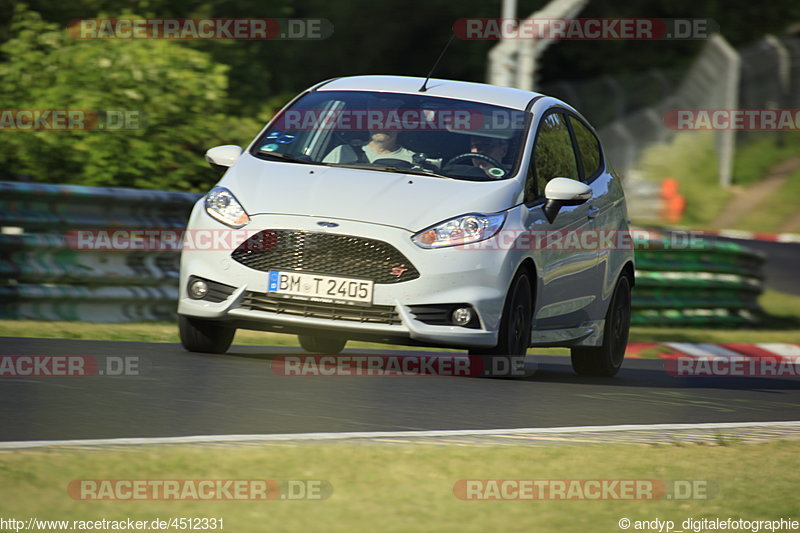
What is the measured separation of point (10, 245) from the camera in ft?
37.9

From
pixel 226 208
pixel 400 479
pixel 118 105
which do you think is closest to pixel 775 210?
pixel 118 105

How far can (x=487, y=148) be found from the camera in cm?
948

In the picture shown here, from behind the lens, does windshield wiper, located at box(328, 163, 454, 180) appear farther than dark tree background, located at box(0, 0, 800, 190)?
No

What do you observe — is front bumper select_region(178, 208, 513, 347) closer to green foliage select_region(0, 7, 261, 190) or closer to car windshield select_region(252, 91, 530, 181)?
car windshield select_region(252, 91, 530, 181)

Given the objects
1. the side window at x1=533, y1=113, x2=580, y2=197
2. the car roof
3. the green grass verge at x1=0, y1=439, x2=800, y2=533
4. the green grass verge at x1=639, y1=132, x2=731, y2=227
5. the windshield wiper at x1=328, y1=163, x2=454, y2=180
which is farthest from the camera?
the green grass verge at x1=639, y1=132, x2=731, y2=227

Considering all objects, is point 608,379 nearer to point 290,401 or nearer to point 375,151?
point 375,151

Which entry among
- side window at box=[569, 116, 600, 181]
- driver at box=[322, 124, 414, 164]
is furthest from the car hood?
side window at box=[569, 116, 600, 181]

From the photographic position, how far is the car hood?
338 inches

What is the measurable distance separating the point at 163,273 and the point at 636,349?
4787mm

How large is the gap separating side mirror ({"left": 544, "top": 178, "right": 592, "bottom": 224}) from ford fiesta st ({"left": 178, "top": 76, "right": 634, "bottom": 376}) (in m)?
0.01

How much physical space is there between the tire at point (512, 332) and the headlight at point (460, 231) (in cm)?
37

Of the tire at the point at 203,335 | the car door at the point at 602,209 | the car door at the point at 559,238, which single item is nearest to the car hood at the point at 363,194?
the car door at the point at 559,238

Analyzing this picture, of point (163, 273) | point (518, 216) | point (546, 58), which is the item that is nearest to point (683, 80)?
point (546, 58)

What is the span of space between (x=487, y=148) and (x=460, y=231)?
101 centimetres
